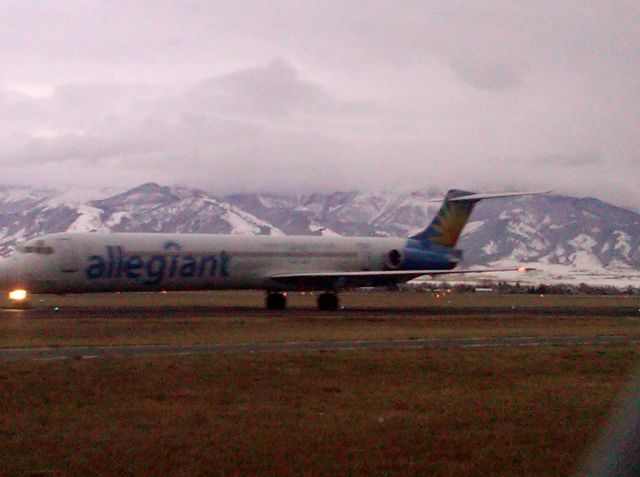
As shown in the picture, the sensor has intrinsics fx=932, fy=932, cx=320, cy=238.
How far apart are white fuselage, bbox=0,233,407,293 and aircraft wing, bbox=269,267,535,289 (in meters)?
0.99

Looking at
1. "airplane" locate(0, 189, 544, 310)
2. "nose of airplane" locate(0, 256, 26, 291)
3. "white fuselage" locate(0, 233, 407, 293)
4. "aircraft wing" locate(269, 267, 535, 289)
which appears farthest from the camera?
"aircraft wing" locate(269, 267, 535, 289)

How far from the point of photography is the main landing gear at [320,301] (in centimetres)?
4984

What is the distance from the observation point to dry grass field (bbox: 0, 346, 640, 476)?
10.1 metres

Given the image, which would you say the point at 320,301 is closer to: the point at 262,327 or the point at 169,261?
the point at 169,261

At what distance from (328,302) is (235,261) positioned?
563 centimetres

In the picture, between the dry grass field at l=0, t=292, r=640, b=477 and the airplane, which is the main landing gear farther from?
the dry grass field at l=0, t=292, r=640, b=477

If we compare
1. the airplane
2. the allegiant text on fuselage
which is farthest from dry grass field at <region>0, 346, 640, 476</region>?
the airplane

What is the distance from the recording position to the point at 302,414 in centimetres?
1359

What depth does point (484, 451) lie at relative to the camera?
35.4ft

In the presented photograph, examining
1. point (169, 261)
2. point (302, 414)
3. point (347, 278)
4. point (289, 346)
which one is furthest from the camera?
point (347, 278)

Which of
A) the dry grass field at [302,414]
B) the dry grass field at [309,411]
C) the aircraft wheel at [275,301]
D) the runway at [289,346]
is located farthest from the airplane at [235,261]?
the dry grass field at [302,414]

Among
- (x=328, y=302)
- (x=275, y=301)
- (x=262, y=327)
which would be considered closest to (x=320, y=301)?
(x=328, y=302)

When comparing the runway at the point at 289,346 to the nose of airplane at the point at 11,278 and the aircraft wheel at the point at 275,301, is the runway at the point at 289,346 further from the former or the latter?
the aircraft wheel at the point at 275,301

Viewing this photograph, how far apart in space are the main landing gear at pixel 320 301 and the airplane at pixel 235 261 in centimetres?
5
